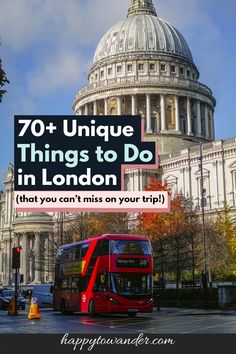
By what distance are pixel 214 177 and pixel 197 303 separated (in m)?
Answer: 46.0

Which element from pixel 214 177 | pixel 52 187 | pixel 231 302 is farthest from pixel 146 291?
pixel 214 177

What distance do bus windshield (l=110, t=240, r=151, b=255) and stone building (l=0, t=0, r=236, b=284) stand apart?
2303 inches

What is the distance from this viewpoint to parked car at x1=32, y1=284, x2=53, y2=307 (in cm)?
5440

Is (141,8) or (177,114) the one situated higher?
(141,8)

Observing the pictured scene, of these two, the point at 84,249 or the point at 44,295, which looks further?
the point at 44,295

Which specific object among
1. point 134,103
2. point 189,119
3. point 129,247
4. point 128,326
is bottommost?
point 128,326

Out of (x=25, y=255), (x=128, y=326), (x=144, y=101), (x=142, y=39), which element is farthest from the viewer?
(x=142, y=39)

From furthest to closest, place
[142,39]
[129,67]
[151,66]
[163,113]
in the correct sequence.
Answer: [142,39], [129,67], [151,66], [163,113]

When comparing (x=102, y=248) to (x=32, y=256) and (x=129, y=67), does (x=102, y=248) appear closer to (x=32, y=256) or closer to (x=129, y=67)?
(x=32, y=256)

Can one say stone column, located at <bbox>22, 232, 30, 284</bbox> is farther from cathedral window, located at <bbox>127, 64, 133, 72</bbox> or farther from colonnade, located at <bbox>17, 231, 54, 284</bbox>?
cathedral window, located at <bbox>127, 64, 133, 72</bbox>

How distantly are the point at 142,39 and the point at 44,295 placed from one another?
77553 mm

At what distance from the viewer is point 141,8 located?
133125 mm

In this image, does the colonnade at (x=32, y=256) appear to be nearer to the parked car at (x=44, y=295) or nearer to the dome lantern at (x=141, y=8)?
the parked car at (x=44, y=295)

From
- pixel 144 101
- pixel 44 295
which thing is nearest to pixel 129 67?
pixel 144 101
